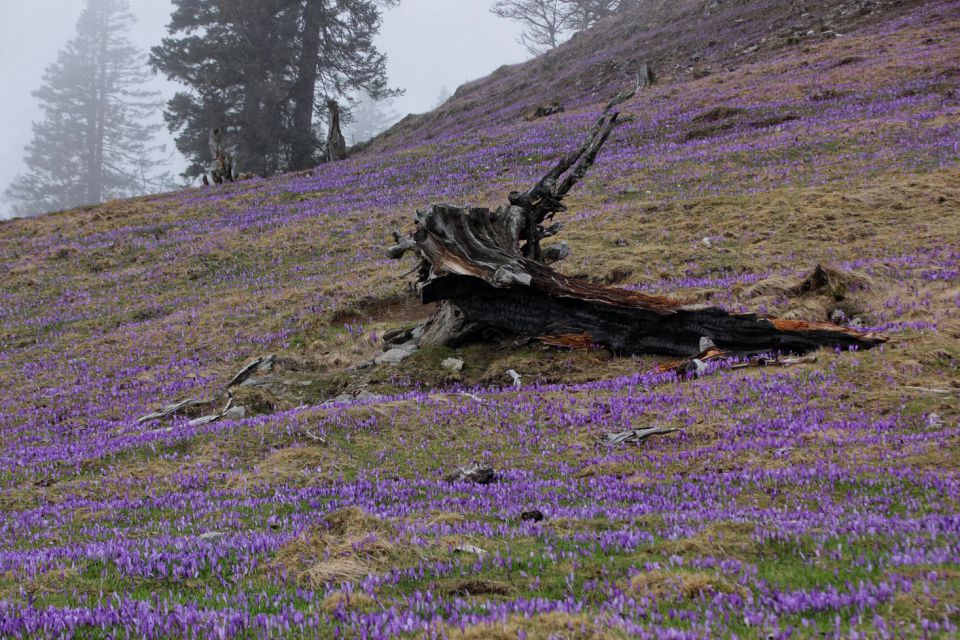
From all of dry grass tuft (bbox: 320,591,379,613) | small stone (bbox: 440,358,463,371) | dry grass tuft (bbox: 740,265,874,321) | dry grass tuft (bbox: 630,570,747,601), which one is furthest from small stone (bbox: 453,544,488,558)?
dry grass tuft (bbox: 740,265,874,321)

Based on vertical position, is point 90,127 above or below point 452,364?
above

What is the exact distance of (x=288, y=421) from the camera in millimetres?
9930

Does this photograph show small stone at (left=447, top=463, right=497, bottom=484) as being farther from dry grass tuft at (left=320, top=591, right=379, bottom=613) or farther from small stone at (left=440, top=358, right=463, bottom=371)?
small stone at (left=440, top=358, right=463, bottom=371)

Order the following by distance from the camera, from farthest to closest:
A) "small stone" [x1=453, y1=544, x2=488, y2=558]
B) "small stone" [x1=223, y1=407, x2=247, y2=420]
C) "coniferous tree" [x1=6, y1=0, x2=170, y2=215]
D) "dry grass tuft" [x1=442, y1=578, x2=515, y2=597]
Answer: "coniferous tree" [x1=6, y1=0, x2=170, y2=215]
"small stone" [x1=223, y1=407, x2=247, y2=420]
"small stone" [x1=453, y1=544, x2=488, y2=558]
"dry grass tuft" [x1=442, y1=578, x2=515, y2=597]

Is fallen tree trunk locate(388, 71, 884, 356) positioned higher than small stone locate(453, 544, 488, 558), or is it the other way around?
fallen tree trunk locate(388, 71, 884, 356)

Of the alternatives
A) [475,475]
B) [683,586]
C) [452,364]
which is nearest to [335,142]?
[452,364]

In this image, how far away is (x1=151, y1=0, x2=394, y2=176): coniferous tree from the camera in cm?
4772

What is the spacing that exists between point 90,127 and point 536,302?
11322 centimetres

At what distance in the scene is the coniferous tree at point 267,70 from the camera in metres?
47.7

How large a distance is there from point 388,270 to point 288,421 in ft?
34.0

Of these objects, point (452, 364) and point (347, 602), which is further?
point (452, 364)

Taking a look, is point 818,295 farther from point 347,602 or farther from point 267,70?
point 267,70

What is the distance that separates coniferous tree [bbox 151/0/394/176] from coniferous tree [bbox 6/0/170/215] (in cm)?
5338

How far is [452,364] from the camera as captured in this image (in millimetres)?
12383
